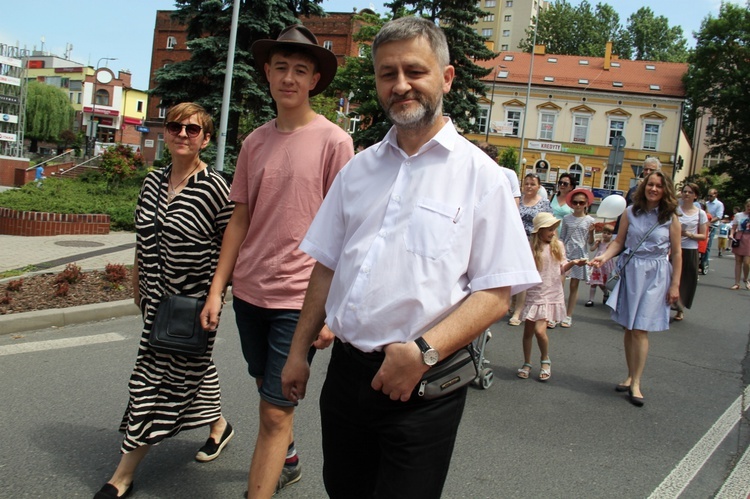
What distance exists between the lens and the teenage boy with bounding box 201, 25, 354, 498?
3020 mm

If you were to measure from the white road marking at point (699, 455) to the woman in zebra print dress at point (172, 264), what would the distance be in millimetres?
2712

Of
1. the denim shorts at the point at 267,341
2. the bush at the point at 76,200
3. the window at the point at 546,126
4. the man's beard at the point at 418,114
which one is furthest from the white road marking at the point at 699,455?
the window at the point at 546,126

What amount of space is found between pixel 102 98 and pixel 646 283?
104 meters

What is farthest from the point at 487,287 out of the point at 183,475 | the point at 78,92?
the point at 78,92

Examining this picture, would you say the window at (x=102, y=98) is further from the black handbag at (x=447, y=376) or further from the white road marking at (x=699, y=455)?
the black handbag at (x=447, y=376)

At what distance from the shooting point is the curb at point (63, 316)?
253 inches

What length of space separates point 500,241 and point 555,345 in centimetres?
614

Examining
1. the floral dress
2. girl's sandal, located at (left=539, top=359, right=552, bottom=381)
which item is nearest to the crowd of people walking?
girl's sandal, located at (left=539, top=359, right=552, bottom=381)

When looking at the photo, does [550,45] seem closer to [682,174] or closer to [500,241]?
[682,174]

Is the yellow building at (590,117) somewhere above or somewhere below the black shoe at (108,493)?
above

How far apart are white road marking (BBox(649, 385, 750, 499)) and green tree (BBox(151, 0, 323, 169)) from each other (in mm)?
18362

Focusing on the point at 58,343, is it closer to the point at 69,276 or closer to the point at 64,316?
the point at 64,316

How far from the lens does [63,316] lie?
22.4 ft

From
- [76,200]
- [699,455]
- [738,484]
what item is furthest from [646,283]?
A: [76,200]
